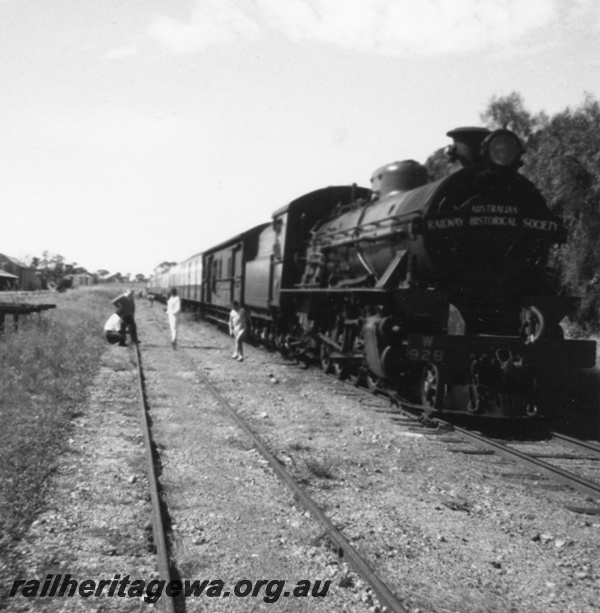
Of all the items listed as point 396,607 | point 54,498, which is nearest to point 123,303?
point 54,498

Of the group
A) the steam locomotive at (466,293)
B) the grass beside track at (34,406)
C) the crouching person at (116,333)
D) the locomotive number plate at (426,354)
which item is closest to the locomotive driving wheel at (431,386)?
the steam locomotive at (466,293)

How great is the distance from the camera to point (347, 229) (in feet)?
32.1

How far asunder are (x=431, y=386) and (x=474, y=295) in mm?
1269

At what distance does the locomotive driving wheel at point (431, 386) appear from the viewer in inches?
277

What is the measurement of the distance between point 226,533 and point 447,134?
573 centimetres

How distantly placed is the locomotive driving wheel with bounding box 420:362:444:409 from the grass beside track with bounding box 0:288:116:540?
13.4 ft

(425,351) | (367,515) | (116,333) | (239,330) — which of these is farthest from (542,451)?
(116,333)

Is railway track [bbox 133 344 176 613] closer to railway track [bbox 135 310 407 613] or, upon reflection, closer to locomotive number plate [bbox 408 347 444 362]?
railway track [bbox 135 310 407 613]

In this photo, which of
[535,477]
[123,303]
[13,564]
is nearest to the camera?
[13,564]

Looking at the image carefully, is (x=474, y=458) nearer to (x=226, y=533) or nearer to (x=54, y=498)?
(x=226, y=533)

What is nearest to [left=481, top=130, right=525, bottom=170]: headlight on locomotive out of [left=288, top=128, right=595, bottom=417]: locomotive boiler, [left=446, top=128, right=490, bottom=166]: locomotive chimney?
[left=288, top=128, right=595, bottom=417]: locomotive boiler

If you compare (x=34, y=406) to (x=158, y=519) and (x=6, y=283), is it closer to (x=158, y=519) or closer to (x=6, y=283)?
(x=158, y=519)

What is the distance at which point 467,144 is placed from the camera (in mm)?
7598

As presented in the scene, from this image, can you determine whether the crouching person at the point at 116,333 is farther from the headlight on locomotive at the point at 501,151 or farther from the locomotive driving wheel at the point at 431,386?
the headlight on locomotive at the point at 501,151
